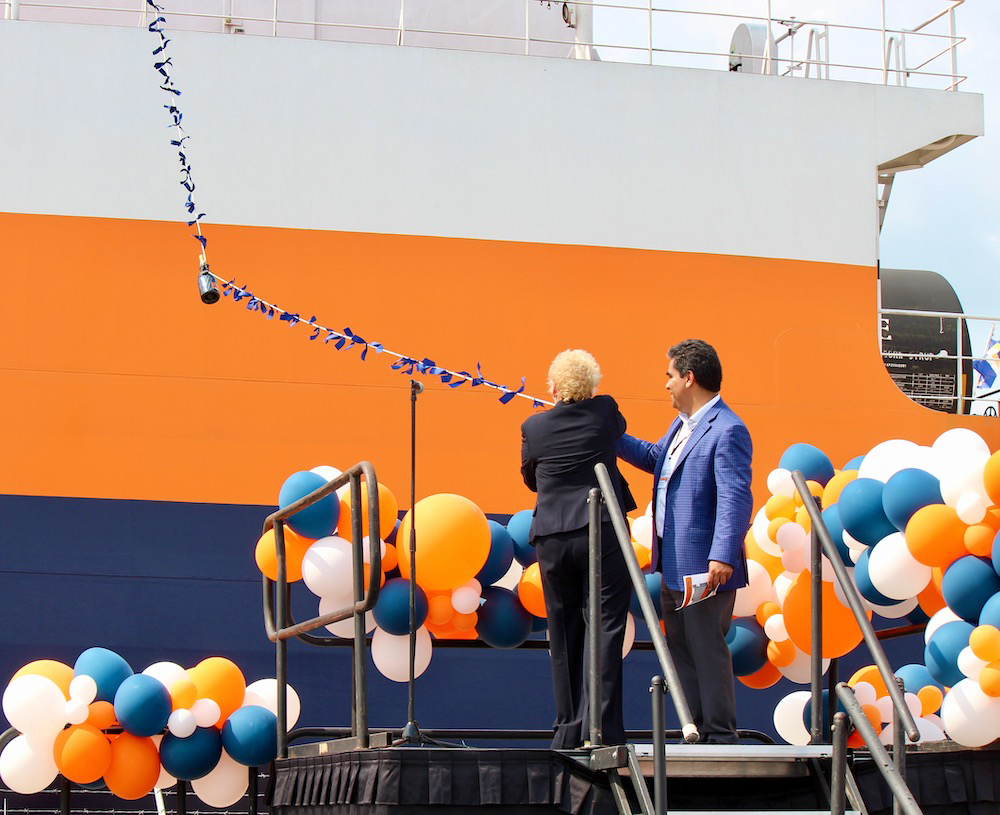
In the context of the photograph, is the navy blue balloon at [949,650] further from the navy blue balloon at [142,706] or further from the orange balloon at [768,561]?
the navy blue balloon at [142,706]

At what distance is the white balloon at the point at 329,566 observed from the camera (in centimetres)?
444

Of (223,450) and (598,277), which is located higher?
(598,277)

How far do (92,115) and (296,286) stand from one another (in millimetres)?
1427

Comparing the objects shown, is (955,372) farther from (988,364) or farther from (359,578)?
(359,578)

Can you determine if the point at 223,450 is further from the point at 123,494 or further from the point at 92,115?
the point at 92,115

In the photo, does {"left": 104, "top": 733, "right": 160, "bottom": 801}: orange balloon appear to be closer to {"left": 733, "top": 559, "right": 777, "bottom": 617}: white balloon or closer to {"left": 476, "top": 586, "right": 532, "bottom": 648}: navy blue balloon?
{"left": 476, "top": 586, "right": 532, "bottom": 648}: navy blue balloon

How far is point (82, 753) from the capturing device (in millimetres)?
4797

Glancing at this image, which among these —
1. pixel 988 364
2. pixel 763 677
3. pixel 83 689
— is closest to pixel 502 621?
pixel 763 677

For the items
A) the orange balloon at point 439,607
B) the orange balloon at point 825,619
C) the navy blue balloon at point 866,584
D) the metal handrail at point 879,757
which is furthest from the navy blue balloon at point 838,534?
the metal handrail at point 879,757

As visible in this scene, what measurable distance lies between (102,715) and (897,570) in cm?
280

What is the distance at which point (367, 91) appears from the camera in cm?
740

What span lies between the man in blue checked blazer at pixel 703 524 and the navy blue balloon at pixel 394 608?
86 centimetres

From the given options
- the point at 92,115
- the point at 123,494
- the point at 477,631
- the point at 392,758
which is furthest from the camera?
the point at 92,115

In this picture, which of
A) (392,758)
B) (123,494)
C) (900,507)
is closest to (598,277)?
(123,494)
